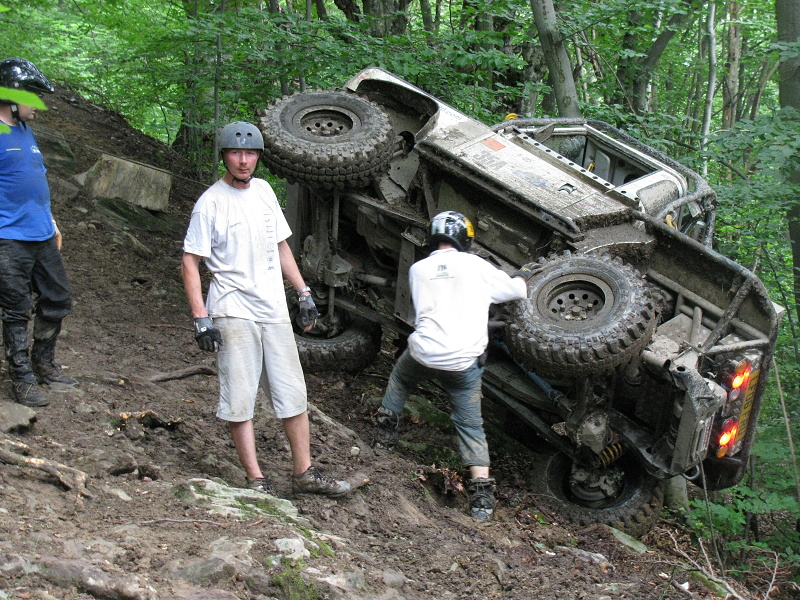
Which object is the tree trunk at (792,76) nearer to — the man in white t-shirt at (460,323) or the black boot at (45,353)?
the man in white t-shirt at (460,323)

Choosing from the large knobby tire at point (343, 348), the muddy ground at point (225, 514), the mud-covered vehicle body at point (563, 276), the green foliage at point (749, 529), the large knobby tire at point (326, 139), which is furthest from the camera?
the large knobby tire at point (343, 348)

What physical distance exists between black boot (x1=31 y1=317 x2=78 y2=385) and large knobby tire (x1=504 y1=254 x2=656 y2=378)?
265cm

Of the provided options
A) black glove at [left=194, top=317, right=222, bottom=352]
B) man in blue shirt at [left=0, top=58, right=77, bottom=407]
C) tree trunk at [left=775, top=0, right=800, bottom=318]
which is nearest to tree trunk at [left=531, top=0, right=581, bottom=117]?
tree trunk at [left=775, top=0, right=800, bottom=318]

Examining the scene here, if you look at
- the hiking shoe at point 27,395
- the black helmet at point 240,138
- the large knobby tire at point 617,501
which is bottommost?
the large knobby tire at point 617,501

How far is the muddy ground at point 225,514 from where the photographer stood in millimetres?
2990

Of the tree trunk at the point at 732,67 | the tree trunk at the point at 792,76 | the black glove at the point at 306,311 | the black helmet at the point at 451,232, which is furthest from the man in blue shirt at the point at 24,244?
the tree trunk at the point at 732,67

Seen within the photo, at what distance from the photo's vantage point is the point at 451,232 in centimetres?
489

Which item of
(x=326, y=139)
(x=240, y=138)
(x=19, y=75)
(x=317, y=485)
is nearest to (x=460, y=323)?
(x=317, y=485)

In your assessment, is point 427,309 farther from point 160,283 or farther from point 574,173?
point 160,283

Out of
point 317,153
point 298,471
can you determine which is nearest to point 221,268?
point 298,471

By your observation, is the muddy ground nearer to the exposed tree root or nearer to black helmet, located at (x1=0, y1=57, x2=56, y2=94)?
the exposed tree root

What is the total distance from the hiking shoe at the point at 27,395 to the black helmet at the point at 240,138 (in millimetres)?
1752

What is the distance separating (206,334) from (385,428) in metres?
1.84

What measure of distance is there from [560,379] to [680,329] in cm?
97
